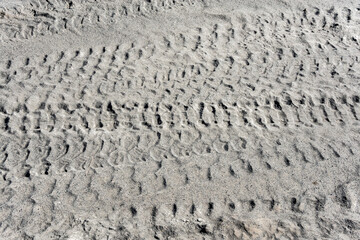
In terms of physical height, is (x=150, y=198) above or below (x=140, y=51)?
below

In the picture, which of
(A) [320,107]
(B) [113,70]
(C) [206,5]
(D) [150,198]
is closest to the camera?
(D) [150,198]

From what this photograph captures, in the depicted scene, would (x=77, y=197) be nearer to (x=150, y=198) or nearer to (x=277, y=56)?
(x=150, y=198)

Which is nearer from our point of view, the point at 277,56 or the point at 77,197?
the point at 77,197

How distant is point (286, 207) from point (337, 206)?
58cm

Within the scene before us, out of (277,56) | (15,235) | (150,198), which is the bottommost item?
(15,235)

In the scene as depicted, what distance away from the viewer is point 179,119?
5.68 metres

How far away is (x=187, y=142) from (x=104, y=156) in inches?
41.5

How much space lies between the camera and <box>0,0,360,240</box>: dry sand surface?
4.72 meters

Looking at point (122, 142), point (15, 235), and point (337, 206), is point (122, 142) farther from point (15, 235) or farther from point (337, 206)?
point (337, 206)

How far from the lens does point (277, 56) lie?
6637mm

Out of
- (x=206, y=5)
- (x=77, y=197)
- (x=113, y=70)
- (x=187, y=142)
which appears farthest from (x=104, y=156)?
(x=206, y=5)

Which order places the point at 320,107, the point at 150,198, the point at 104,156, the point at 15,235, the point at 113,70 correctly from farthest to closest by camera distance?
the point at 113,70 → the point at 320,107 → the point at 104,156 → the point at 150,198 → the point at 15,235

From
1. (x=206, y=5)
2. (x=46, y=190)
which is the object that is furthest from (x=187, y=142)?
(x=206, y=5)

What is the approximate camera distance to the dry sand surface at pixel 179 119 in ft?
15.5
